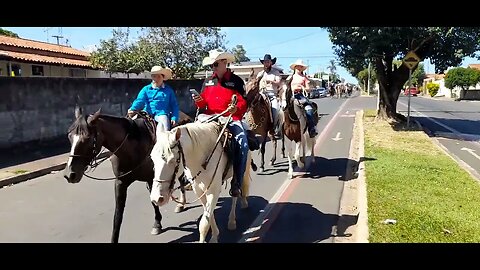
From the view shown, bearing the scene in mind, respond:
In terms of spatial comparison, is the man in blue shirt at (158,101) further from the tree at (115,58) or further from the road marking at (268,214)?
the tree at (115,58)

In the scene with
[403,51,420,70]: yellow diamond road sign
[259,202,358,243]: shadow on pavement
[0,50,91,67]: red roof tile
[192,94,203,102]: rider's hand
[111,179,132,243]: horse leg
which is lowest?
[259,202,358,243]: shadow on pavement

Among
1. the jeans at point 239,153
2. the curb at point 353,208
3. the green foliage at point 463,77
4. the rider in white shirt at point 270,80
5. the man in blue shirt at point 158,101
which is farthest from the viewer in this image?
the green foliage at point 463,77

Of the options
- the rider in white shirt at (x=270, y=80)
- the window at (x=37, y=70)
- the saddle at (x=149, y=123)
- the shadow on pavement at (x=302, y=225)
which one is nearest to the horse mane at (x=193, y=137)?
the saddle at (x=149, y=123)

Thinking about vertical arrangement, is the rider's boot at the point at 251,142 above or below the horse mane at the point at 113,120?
below

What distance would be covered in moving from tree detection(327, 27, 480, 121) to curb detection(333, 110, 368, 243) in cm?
594

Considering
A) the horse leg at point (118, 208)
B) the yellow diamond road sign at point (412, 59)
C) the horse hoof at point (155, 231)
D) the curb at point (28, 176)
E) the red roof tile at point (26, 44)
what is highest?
the red roof tile at point (26, 44)

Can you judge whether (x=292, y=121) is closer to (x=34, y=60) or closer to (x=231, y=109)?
(x=231, y=109)

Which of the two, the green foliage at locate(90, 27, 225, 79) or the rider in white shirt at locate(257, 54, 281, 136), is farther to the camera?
the green foliage at locate(90, 27, 225, 79)

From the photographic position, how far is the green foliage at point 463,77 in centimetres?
5338

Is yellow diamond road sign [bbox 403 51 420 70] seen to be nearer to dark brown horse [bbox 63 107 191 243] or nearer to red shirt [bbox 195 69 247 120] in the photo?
red shirt [bbox 195 69 247 120]

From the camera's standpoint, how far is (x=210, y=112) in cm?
558

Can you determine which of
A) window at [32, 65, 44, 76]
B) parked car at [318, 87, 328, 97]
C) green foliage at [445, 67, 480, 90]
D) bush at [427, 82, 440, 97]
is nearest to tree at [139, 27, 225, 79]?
window at [32, 65, 44, 76]

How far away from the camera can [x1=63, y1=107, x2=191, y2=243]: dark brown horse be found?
4434mm

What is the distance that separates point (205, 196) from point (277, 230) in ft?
4.82
